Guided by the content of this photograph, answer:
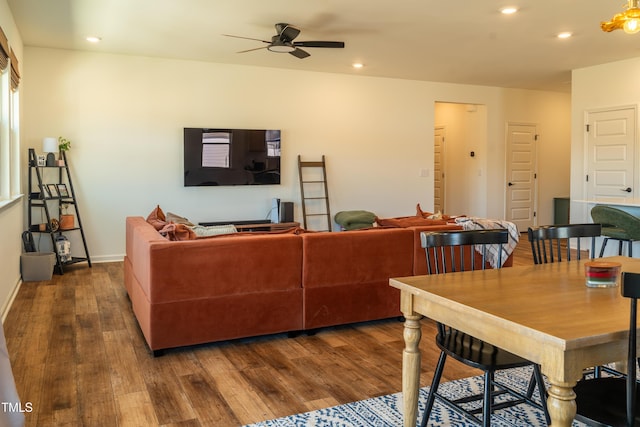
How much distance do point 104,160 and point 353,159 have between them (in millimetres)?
3571

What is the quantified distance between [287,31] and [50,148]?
10.1 ft

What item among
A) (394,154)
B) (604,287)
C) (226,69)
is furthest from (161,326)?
(394,154)

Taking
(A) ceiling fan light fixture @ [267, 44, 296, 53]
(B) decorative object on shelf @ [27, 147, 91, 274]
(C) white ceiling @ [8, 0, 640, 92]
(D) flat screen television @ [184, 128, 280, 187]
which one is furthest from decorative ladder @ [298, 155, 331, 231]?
(B) decorative object on shelf @ [27, 147, 91, 274]

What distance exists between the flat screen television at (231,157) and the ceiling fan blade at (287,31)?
2.18 meters

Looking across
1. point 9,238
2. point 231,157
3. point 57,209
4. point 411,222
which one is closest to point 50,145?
point 57,209

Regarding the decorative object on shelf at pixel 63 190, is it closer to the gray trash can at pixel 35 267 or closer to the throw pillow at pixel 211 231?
the gray trash can at pixel 35 267

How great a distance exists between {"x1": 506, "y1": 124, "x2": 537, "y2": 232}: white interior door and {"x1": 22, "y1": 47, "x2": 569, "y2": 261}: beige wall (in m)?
0.52

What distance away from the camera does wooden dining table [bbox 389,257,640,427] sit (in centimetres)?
153

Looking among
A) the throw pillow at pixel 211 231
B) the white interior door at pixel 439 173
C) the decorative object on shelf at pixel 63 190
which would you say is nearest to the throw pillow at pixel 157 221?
the throw pillow at pixel 211 231

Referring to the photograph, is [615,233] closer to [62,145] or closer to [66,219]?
[66,219]

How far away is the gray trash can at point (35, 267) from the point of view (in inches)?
217

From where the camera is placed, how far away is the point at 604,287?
208 cm

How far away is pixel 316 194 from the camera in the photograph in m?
7.82

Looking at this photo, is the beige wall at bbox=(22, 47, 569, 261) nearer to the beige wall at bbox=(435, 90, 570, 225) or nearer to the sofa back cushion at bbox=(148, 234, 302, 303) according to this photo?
the beige wall at bbox=(435, 90, 570, 225)
